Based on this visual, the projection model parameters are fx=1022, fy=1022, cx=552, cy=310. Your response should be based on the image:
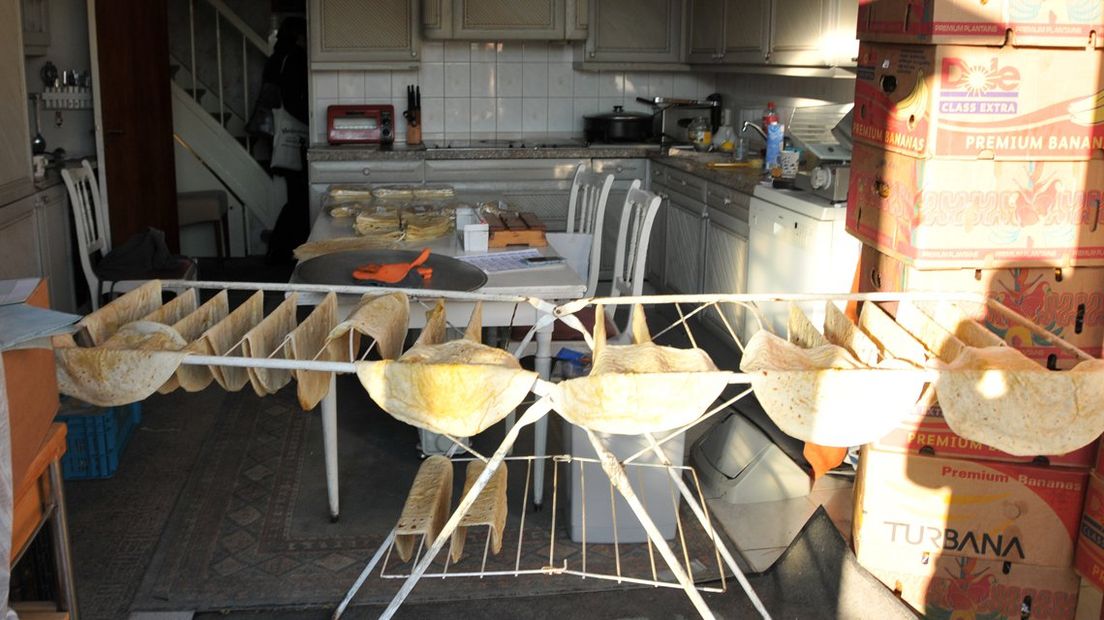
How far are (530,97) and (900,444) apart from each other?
440 cm

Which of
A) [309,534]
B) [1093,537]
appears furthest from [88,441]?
[1093,537]

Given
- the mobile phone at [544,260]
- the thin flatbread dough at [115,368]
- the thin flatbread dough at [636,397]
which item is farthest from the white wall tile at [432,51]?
the thin flatbread dough at [636,397]

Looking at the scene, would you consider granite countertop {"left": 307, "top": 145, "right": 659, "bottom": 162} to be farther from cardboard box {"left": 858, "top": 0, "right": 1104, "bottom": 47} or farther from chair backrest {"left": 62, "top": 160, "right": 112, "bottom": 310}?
cardboard box {"left": 858, "top": 0, "right": 1104, "bottom": 47}

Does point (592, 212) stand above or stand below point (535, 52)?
below

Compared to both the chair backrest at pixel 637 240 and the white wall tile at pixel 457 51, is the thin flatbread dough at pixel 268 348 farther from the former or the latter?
the white wall tile at pixel 457 51

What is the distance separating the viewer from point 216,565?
2.93m

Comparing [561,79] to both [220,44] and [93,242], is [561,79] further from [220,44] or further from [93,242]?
[93,242]

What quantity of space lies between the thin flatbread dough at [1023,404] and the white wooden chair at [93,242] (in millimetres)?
3517

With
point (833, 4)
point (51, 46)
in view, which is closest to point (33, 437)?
point (833, 4)

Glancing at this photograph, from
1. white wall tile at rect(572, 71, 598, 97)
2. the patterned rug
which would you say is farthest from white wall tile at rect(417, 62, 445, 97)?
the patterned rug

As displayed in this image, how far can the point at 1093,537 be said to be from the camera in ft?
8.09

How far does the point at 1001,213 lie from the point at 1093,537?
812 mm

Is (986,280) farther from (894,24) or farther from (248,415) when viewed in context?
(248,415)

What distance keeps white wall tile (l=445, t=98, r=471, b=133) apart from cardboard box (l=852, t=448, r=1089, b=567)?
14.3ft
